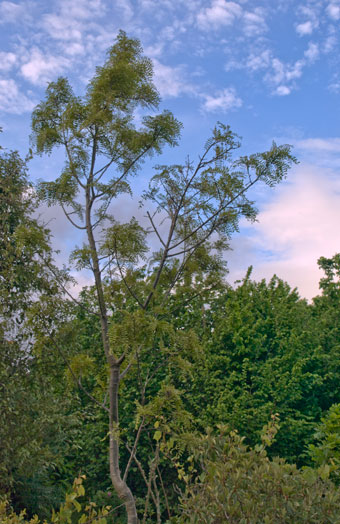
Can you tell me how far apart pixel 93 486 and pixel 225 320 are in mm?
5923

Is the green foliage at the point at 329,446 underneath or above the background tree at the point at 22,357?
underneath

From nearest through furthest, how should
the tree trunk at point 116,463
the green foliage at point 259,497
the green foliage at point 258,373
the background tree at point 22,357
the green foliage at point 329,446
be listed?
the green foliage at point 259,497, the green foliage at point 329,446, the tree trunk at point 116,463, the background tree at point 22,357, the green foliage at point 258,373

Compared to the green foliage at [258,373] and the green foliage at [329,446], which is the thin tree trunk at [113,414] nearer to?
the green foliage at [329,446]

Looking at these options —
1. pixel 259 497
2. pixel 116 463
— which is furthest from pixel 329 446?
pixel 259 497

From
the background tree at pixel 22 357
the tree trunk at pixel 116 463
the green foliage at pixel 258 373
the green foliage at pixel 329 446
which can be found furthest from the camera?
the green foliage at pixel 258 373

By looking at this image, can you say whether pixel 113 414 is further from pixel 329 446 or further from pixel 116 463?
pixel 329 446

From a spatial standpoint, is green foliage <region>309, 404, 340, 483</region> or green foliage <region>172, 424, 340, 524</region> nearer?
green foliage <region>172, 424, 340, 524</region>

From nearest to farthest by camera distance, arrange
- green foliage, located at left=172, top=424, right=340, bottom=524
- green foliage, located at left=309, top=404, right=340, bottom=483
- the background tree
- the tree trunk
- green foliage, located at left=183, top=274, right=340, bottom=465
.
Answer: green foliage, located at left=172, top=424, right=340, bottom=524
green foliage, located at left=309, top=404, right=340, bottom=483
the tree trunk
the background tree
green foliage, located at left=183, top=274, right=340, bottom=465

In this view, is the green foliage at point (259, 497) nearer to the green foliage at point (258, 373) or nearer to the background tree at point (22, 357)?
the background tree at point (22, 357)

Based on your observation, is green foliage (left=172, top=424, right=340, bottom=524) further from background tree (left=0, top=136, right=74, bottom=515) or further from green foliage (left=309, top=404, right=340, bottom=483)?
background tree (left=0, top=136, right=74, bottom=515)

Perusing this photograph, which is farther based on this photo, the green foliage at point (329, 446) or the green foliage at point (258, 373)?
the green foliage at point (258, 373)

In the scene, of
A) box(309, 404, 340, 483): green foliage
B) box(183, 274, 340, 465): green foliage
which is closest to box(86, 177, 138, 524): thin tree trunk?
box(309, 404, 340, 483): green foliage

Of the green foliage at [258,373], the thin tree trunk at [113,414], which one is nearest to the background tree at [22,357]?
Answer: the thin tree trunk at [113,414]

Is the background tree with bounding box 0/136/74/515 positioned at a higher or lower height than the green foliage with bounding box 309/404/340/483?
higher
